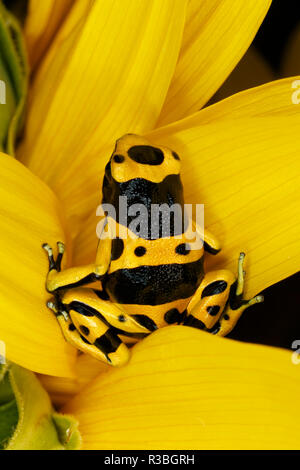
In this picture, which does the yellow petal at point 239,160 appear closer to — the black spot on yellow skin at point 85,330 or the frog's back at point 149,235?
the frog's back at point 149,235

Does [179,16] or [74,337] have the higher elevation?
[179,16]

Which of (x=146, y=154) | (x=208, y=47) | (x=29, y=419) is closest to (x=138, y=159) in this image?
(x=146, y=154)

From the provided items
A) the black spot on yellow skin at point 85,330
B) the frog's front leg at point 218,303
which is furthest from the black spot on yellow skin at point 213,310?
the black spot on yellow skin at point 85,330

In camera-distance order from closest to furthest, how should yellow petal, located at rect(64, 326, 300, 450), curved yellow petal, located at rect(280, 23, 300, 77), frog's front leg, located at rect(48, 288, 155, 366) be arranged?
yellow petal, located at rect(64, 326, 300, 450) < frog's front leg, located at rect(48, 288, 155, 366) < curved yellow petal, located at rect(280, 23, 300, 77)

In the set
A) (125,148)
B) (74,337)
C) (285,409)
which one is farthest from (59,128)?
(285,409)

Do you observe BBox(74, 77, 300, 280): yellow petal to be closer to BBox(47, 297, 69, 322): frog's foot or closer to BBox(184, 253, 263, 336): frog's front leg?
BBox(184, 253, 263, 336): frog's front leg

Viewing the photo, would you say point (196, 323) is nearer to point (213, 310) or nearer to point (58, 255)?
point (213, 310)

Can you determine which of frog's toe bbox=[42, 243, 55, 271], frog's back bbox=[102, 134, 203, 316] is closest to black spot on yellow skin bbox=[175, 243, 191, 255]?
frog's back bbox=[102, 134, 203, 316]
